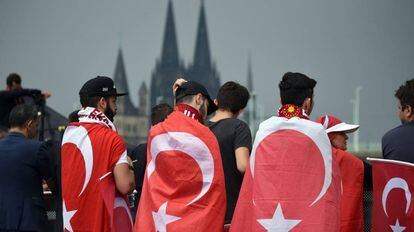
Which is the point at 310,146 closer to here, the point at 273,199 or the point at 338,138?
the point at 273,199

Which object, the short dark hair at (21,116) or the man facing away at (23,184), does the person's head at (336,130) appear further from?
the short dark hair at (21,116)

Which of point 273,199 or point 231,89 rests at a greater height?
point 231,89

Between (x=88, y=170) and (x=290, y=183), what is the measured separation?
1562mm

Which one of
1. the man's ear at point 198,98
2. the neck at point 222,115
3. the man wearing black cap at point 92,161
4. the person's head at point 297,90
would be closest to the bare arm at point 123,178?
the man wearing black cap at point 92,161

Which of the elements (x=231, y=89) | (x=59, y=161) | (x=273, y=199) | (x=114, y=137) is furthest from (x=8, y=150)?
(x=273, y=199)

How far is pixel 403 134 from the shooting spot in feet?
25.2

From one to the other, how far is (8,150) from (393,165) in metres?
2.83

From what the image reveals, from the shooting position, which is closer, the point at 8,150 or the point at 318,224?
the point at 318,224

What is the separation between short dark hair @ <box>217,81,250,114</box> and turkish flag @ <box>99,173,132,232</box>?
0.95 m

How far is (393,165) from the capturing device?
Answer: 24.5 ft

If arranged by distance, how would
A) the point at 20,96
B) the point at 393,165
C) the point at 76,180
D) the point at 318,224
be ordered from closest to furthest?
the point at 318,224
the point at 393,165
the point at 76,180
the point at 20,96

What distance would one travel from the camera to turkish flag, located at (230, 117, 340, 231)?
6969mm

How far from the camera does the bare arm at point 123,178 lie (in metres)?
7.69

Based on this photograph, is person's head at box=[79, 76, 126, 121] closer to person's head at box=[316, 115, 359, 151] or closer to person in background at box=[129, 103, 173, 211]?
Answer: person in background at box=[129, 103, 173, 211]
